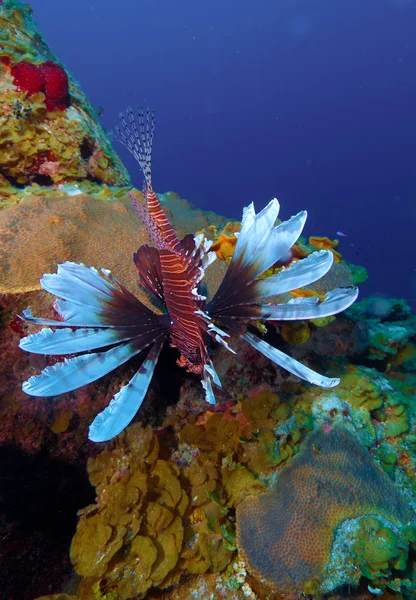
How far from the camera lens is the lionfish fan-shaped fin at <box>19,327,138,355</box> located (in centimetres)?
175

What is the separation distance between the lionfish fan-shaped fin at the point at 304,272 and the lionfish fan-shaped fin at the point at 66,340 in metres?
1.05

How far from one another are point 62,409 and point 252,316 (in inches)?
72.3

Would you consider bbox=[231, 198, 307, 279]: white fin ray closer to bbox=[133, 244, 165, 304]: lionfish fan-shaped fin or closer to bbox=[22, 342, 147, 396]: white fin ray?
bbox=[133, 244, 165, 304]: lionfish fan-shaped fin

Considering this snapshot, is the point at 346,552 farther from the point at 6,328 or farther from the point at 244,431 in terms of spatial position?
the point at 6,328

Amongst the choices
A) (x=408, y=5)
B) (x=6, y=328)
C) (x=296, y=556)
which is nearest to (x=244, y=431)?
(x=296, y=556)

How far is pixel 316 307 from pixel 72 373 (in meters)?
1.39

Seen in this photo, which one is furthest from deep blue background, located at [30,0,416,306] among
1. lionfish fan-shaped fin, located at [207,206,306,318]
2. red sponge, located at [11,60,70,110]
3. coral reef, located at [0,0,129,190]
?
lionfish fan-shaped fin, located at [207,206,306,318]

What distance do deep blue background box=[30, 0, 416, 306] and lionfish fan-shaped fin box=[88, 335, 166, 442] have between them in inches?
1870

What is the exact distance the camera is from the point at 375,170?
7038 centimetres

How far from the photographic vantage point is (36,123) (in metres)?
4.10

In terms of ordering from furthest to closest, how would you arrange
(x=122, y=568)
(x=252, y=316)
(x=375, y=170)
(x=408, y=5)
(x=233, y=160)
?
(x=233, y=160), (x=408, y=5), (x=375, y=170), (x=122, y=568), (x=252, y=316)

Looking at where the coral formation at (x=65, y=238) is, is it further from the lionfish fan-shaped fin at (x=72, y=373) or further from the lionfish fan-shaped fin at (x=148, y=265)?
the lionfish fan-shaped fin at (x=72, y=373)

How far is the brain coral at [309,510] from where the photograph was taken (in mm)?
2301

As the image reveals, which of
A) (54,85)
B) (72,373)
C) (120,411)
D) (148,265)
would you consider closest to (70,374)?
(72,373)
